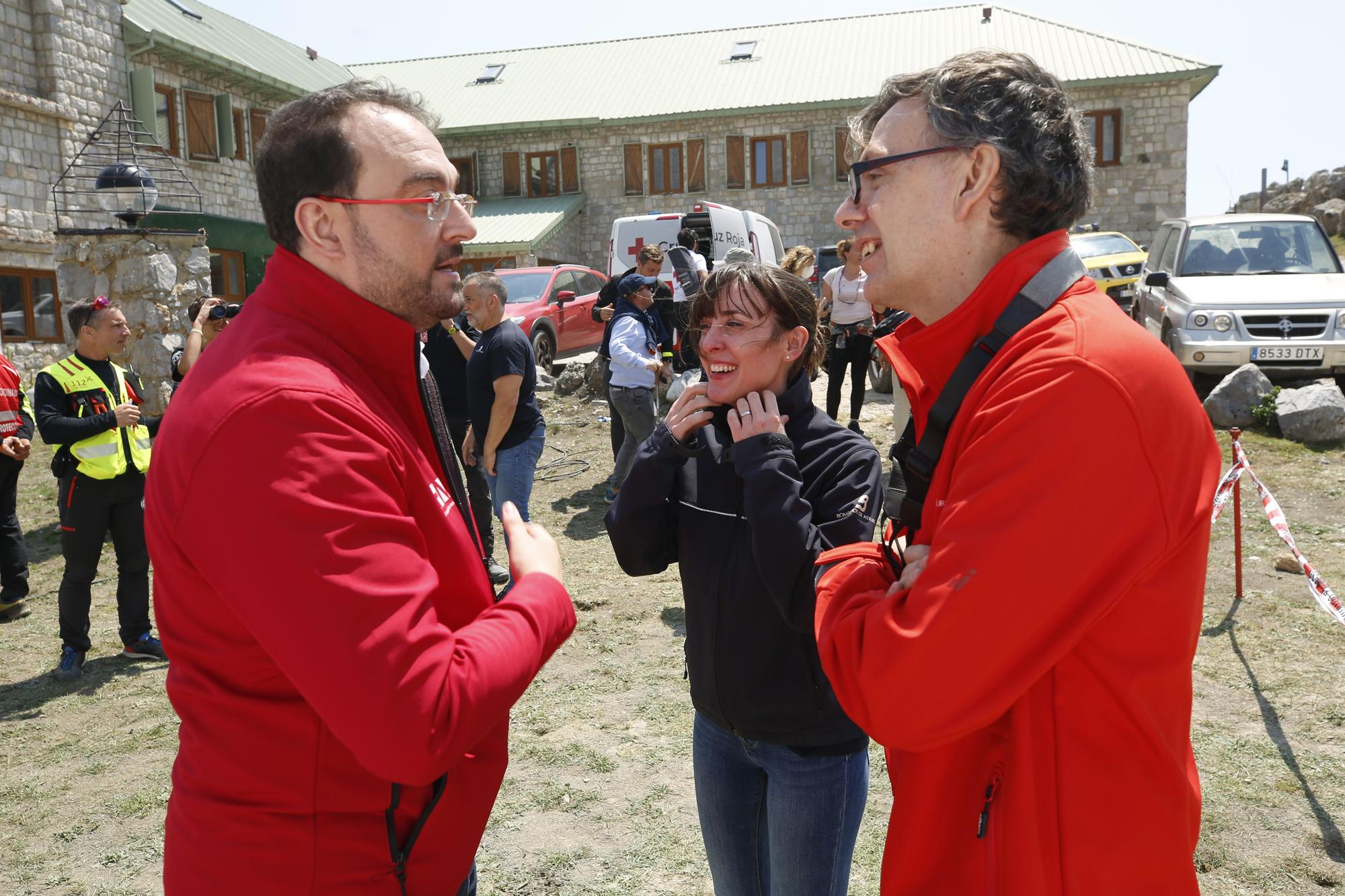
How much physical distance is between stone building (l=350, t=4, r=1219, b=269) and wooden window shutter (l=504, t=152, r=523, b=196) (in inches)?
1.9

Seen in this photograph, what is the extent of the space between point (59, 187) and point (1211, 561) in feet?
62.0

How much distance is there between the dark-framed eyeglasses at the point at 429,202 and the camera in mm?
1591

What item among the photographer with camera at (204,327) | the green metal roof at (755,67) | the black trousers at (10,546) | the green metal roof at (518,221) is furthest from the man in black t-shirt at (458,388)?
the green metal roof at (755,67)

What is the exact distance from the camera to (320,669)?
4.17 feet

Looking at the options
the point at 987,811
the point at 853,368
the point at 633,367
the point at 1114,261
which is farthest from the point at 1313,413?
the point at 987,811

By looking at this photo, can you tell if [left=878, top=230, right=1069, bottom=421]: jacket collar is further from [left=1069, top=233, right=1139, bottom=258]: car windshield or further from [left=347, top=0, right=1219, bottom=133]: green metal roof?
[left=347, top=0, right=1219, bottom=133]: green metal roof

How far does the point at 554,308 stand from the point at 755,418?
13960 millimetres

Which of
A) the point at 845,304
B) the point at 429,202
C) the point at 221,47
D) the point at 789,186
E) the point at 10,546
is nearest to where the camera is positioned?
the point at 429,202

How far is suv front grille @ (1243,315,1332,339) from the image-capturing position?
977cm

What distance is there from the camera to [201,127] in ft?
75.7

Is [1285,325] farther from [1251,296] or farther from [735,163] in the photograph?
[735,163]

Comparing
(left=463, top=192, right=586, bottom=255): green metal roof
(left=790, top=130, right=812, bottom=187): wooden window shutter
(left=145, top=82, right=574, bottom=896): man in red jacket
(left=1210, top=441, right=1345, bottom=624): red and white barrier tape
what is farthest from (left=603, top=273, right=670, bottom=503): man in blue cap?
(left=790, top=130, right=812, bottom=187): wooden window shutter

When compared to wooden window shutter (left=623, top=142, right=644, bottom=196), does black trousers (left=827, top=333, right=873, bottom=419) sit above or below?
below

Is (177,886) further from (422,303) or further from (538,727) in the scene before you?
(538,727)
